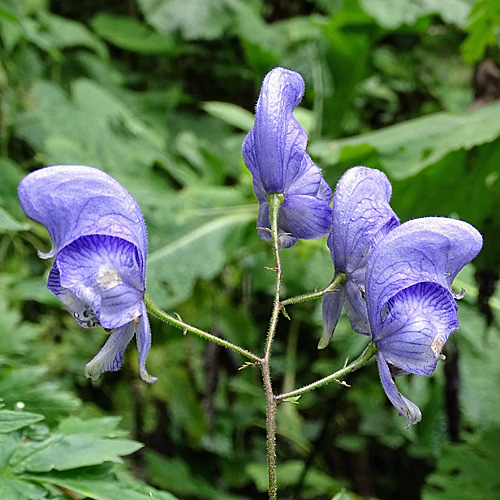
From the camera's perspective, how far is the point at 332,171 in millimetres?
1368

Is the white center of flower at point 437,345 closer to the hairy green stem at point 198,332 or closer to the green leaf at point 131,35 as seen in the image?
the hairy green stem at point 198,332

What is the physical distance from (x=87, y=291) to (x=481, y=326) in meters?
1.10

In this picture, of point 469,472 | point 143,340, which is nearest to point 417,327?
point 143,340

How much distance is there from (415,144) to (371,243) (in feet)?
2.80

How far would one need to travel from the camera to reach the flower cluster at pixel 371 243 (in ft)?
1.78

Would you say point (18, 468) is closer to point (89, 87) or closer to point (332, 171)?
point (332, 171)

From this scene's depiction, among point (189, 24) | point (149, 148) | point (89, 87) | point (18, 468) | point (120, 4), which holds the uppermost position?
point (120, 4)

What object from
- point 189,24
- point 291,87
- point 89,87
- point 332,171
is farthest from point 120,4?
point 291,87

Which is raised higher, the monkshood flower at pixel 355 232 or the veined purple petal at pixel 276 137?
the veined purple petal at pixel 276 137

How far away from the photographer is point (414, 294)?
0.55m

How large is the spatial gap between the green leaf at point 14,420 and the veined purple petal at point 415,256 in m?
0.31

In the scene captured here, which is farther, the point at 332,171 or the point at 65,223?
the point at 332,171

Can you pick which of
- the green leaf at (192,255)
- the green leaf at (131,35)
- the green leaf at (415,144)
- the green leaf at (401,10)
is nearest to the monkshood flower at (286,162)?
the green leaf at (415,144)

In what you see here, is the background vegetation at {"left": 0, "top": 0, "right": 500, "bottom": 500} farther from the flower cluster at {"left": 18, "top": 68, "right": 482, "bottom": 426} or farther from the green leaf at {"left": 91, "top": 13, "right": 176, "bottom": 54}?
the flower cluster at {"left": 18, "top": 68, "right": 482, "bottom": 426}
